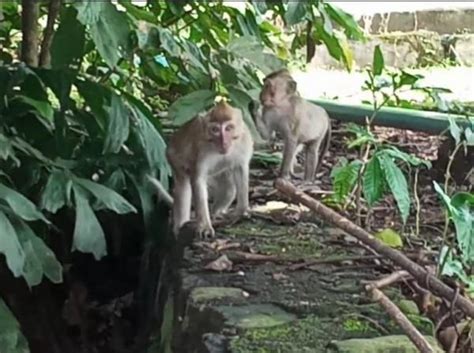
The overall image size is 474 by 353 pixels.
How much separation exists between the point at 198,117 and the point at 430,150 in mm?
1470

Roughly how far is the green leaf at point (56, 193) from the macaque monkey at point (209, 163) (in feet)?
1.41

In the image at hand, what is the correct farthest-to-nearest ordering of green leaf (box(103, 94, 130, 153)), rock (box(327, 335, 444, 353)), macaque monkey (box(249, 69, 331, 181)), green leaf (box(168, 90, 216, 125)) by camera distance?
macaque monkey (box(249, 69, 331, 181)) < green leaf (box(168, 90, 216, 125)) < green leaf (box(103, 94, 130, 153)) < rock (box(327, 335, 444, 353))

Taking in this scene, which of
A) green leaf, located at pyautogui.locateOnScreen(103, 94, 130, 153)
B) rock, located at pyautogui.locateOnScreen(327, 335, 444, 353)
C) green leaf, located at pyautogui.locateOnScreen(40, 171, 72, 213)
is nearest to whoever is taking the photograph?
rock, located at pyautogui.locateOnScreen(327, 335, 444, 353)

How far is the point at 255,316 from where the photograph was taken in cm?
294

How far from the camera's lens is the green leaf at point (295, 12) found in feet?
13.6

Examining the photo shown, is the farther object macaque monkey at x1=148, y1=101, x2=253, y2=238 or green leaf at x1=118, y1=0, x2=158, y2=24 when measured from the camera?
green leaf at x1=118, y1=0, x2=158, y2=24

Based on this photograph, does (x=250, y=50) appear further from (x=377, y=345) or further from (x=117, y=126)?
(x=377, y=345)

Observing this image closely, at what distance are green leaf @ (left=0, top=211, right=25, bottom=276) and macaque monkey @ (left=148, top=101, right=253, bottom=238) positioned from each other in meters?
0.61

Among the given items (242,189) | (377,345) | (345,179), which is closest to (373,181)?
(345,179)

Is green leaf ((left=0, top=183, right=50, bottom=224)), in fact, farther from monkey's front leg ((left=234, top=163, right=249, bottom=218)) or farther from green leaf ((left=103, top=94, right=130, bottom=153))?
monkey's front leg ((left=234, top=163, right=249, bottom=218))

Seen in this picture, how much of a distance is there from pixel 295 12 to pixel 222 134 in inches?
22.3

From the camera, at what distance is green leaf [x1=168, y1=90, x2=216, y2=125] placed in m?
4.18

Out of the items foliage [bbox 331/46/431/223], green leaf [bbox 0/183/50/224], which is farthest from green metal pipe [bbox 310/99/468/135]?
green leaf [bbox 0/183/50/224]

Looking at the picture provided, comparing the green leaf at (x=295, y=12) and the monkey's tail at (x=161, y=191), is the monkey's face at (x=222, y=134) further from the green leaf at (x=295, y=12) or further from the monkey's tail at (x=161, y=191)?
the monkey's tail at (x=161, y=191)
